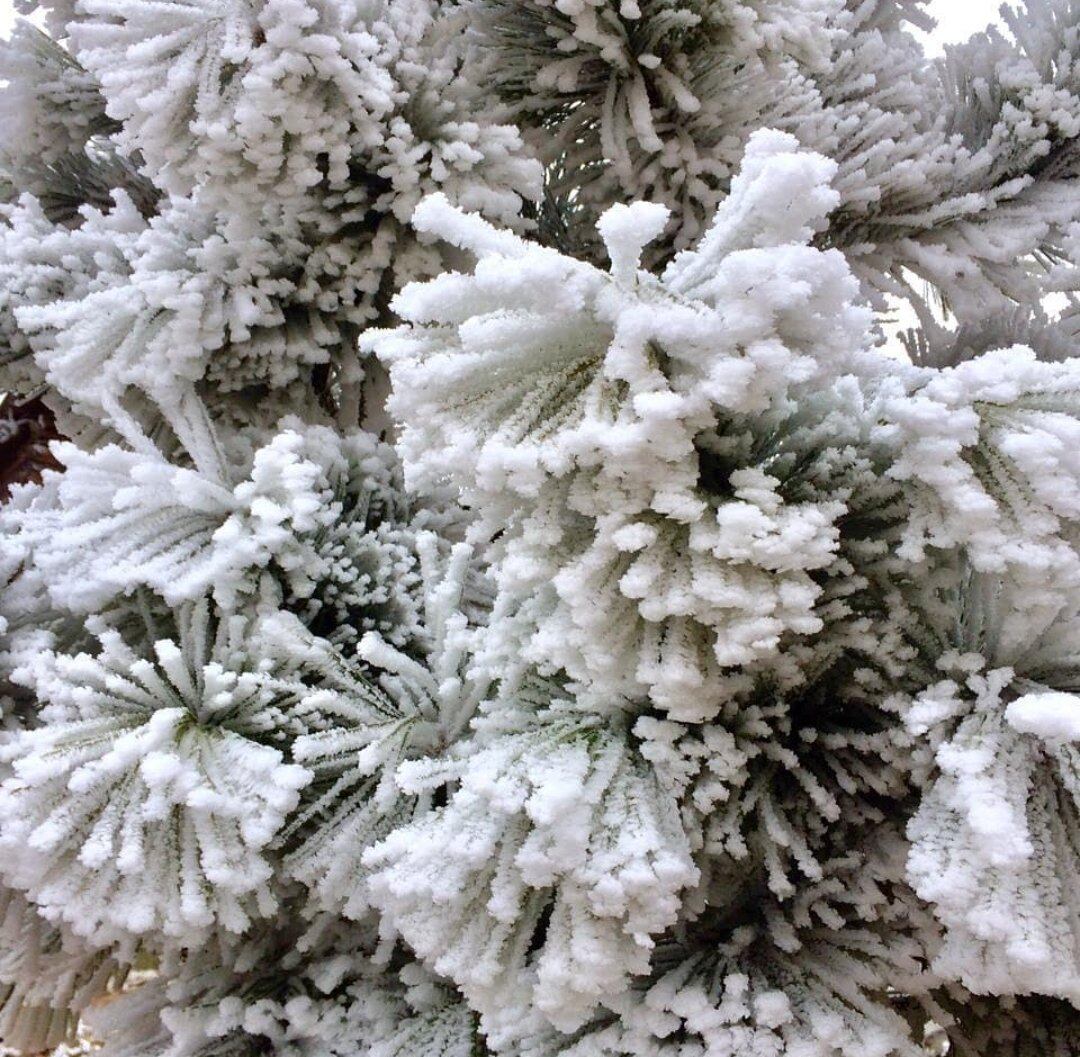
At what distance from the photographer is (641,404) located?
29 cm

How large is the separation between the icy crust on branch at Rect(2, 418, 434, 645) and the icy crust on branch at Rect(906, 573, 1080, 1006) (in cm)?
28

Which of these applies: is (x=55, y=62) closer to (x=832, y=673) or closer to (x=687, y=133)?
(x=687, y=133)

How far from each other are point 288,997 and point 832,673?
34 centimetres

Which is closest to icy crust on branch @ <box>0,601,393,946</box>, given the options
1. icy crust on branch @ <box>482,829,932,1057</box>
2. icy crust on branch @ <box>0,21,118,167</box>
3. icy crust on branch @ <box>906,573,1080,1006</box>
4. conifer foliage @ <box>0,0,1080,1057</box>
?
conifer foliage @ <box>0,0,1080,1057</box>

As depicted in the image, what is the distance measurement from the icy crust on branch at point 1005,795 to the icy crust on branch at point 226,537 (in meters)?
0.28

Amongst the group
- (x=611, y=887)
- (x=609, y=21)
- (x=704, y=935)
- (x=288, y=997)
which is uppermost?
(x=609, y=21)

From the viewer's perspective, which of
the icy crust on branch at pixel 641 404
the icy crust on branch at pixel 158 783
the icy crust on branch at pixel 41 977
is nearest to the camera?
the icy crust on branch at pixel 641 404

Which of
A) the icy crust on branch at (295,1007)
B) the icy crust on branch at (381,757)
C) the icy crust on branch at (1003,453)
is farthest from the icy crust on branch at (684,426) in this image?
the icy crust on branch at (295,1007)

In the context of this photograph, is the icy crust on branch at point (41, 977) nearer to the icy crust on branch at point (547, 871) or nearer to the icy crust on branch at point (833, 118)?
the icy crust on branch at point (547, 871)

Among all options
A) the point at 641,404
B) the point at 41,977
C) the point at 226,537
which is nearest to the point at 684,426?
the point at 641,404

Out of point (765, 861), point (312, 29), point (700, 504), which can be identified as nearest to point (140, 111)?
point (312, 29)

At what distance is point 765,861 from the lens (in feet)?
1.35

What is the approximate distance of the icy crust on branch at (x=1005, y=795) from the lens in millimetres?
308

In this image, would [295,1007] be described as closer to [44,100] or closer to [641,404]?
[641,404]
